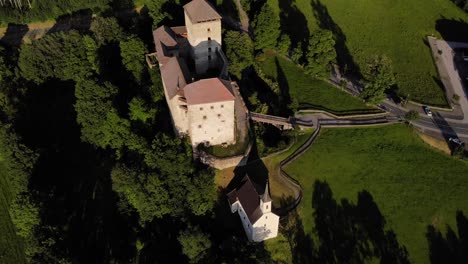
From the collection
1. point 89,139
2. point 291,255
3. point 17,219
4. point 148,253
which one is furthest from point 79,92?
point 291,255

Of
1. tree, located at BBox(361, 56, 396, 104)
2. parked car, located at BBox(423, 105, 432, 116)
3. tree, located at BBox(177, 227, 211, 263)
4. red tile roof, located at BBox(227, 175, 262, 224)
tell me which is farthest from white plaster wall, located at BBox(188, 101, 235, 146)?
parked car, located at BBox(423, 105, 432, 116)

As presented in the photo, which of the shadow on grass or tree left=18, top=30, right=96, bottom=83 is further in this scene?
tree left=18, top=30, right=96, bottom=83

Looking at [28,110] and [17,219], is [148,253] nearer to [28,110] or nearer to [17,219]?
→ [17,219]

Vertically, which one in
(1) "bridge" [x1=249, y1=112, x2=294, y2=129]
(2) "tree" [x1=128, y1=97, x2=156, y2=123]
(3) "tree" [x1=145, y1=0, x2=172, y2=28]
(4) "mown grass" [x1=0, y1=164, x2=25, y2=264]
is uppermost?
(3) "tree" [x1=145, y1=0, x2=172, y2=28]

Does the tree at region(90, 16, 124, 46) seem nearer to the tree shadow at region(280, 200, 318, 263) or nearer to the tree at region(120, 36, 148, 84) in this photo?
the tree at region(120, 36, 148, 84)

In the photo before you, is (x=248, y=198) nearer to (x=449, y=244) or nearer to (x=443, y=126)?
(x=449, y=244)

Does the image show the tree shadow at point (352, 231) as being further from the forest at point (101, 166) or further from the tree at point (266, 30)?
the tree at point (266, 30)

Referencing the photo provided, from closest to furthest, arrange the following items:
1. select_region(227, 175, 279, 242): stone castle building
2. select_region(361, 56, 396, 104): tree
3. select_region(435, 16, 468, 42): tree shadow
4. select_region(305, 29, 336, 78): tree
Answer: select_region(227, 175, 279, 242): stone castle building, select_region(361, 56, 396, 104): tree, select_region(305, 29, 336, 78): tree, select_region(435, 16, 468, 42): tree shadow
